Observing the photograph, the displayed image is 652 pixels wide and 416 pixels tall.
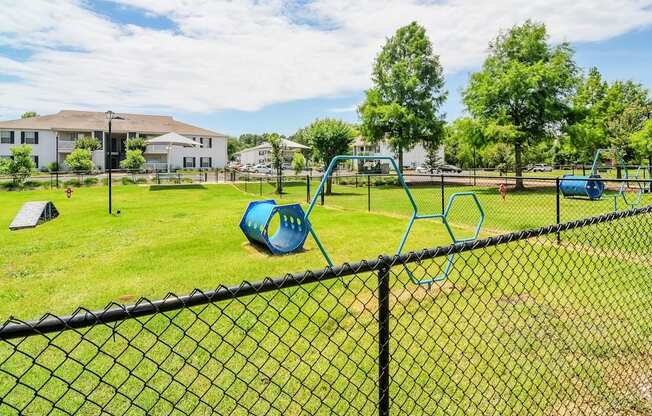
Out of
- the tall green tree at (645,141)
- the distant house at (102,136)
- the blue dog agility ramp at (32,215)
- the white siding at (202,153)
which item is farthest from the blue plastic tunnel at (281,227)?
the white siding at (202,153)

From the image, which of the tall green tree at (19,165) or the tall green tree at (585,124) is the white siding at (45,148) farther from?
the tall green tree at (585,124)

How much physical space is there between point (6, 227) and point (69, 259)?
222 inches

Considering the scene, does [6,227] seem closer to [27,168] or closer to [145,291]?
[145,291]

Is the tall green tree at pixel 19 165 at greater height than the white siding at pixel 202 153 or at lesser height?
lesser

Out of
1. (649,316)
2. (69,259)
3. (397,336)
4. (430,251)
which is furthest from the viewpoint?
(69,259)

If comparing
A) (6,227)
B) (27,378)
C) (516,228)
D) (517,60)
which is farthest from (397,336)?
(517,60)

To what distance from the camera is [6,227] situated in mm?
11703

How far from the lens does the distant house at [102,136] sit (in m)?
43.4

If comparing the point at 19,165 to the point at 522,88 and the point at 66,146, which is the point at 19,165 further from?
the point at 522,88

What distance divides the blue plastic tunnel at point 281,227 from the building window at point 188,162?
146 ft

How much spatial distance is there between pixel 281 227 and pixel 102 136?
4446 cm

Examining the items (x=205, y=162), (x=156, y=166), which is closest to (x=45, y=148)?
(x=156, y=166)

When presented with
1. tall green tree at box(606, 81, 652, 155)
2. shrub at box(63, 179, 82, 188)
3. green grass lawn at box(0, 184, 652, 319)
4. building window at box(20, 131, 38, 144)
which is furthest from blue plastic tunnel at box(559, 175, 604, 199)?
building window at box(20, 131, 38, 144)

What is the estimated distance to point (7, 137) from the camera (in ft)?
141
